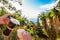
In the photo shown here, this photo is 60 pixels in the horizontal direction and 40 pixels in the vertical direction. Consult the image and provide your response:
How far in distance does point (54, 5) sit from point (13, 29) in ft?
15.9

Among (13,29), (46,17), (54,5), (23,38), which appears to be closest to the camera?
(23,38)

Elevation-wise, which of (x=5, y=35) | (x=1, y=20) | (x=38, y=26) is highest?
(x=1, y=20)

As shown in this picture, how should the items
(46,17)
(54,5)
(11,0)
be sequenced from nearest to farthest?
(11,0), (54,5), (46,17)

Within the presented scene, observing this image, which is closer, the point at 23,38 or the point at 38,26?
the point at 23,38

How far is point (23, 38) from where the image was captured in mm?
1402

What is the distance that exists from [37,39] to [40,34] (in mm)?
341

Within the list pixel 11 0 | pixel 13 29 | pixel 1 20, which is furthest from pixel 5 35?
pixel 11 0

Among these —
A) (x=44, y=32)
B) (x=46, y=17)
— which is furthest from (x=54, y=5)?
(x=44, y=32)

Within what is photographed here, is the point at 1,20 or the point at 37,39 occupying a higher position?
the point at 1,20

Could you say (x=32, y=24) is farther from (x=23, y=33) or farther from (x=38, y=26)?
(x=23, y=33)

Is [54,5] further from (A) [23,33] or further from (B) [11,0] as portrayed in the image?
(A) [23,33]

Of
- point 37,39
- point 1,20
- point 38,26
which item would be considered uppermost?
point 1,20

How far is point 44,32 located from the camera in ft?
24.2

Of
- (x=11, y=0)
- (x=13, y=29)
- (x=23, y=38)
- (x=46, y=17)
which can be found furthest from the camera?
(x=46, y=17)
